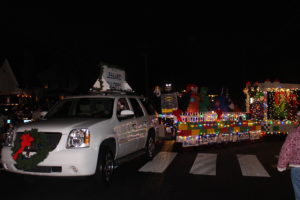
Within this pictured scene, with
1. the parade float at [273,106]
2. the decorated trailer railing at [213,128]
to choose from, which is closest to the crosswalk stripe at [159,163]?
the decorated trailer railing at [213,128]

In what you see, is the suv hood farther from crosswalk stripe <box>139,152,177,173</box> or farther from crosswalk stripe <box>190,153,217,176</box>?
crosswalk stripe <box>190,153,217,176</box>

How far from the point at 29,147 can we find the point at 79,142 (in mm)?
948

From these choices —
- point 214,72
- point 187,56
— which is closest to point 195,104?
point 214,72

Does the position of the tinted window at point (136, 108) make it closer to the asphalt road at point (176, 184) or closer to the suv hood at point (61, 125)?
the asphalt road at point (176, 184)

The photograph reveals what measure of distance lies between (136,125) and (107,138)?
1837mm

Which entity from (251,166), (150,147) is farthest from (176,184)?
(251,166)

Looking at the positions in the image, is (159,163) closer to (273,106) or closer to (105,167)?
(105,167)

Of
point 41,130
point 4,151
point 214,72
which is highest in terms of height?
point 214,72

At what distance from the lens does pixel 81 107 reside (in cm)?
825

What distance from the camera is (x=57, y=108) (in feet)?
26.8

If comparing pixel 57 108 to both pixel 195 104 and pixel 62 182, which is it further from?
pixel 195 104

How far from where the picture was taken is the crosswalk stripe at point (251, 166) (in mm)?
8180

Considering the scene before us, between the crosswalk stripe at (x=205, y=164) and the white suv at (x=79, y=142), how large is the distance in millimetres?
1788

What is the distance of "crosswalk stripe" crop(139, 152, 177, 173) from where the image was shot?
8.58m
